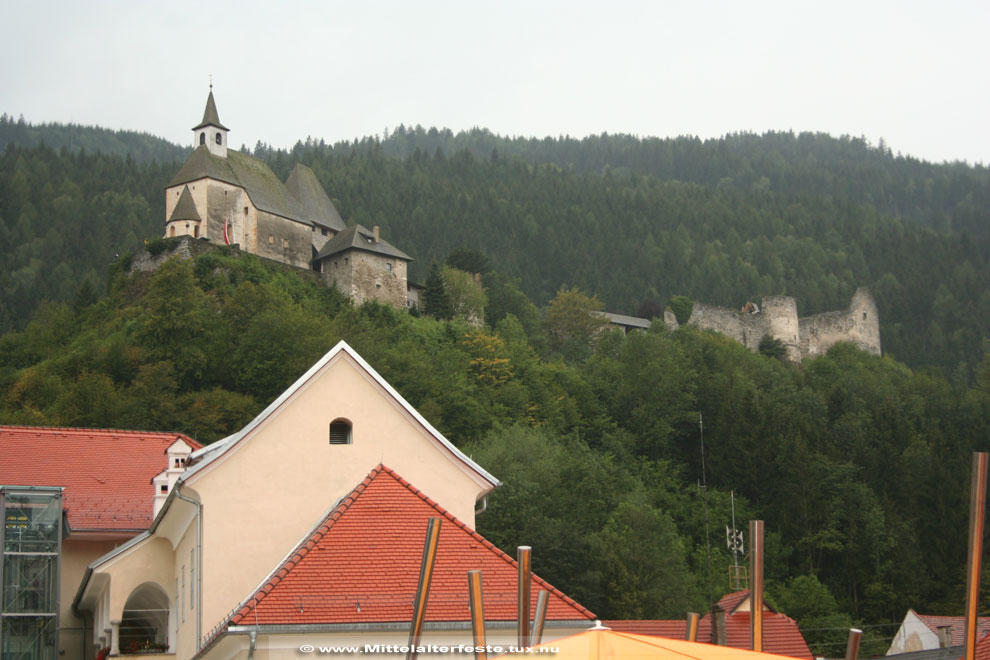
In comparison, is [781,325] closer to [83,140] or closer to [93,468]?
[93,468]

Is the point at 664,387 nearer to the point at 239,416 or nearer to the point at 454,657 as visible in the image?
the point at 239,416

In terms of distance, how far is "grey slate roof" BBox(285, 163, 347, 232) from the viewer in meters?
76.3

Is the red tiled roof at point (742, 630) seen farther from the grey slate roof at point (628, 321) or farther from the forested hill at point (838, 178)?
the forested hill at point (838, 178)

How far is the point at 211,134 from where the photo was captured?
7494 centimetres

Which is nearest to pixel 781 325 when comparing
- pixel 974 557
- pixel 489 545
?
pixel 489 545

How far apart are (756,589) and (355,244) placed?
61246mm

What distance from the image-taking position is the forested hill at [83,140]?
18575cm

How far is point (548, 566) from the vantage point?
3819cm

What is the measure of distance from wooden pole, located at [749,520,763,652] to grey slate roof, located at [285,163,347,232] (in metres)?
65.1

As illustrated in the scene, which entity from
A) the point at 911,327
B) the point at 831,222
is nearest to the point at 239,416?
the point at 911,327

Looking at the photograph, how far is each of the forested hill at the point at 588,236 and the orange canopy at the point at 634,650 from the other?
92.5 m

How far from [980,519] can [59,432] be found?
795 inches

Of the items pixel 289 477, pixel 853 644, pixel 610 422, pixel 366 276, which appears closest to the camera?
pixel 853 644

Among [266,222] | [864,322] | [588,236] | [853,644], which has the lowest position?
[853,644]
